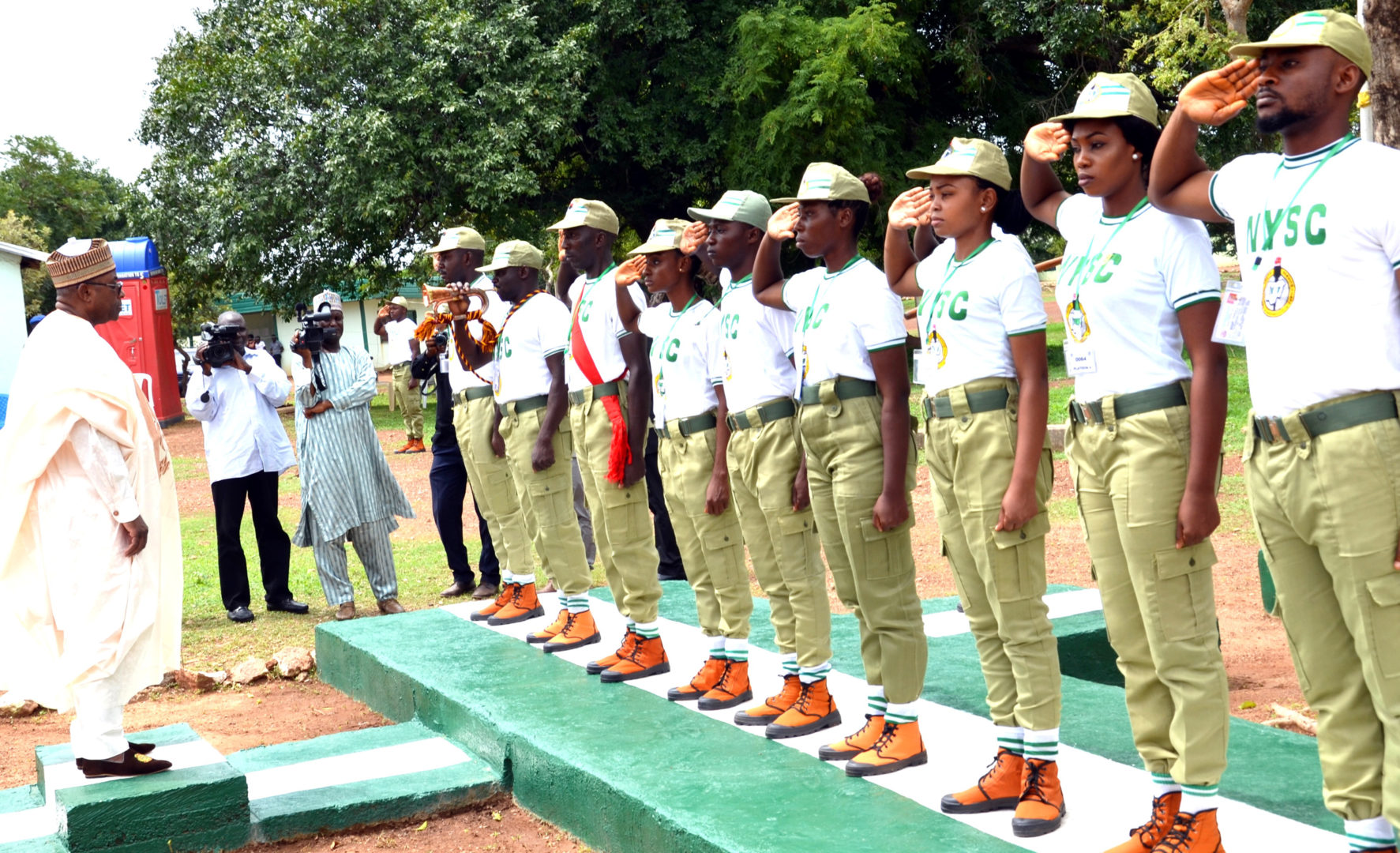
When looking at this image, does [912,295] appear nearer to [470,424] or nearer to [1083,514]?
[1083,514]

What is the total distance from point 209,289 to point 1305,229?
29918mm

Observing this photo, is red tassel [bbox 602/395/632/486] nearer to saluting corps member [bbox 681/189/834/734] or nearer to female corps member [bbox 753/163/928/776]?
saluting corps member [bbox 681/189/834/734]

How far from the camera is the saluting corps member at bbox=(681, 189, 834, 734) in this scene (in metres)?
5.07

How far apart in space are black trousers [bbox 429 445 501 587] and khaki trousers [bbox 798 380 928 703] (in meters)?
5.27

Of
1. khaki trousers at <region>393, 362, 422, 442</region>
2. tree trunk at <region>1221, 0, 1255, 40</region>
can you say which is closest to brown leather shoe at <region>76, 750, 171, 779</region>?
tree trunk at <region>1221, 0, 1255, 40</region>

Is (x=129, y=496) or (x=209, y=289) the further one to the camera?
(x=209, y=289)

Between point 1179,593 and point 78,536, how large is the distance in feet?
12.9

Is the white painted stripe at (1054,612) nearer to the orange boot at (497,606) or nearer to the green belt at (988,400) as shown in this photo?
the orange boot at (497,606)

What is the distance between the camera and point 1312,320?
302cm

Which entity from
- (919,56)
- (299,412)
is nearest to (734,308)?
(299,412)

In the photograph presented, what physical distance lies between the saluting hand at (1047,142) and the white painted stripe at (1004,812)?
201 centimetres

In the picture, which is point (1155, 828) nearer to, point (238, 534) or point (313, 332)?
point (313, 332)

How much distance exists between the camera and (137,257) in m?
27.5

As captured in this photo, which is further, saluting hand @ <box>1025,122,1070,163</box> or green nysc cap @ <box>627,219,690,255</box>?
green nysc cap @ <box>627,219,690,255</box>
